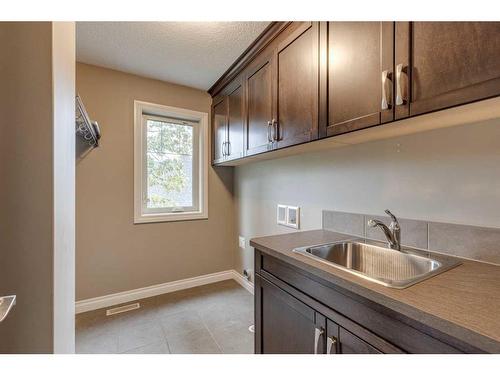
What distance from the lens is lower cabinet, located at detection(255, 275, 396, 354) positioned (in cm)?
81

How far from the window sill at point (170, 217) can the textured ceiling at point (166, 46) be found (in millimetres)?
1449

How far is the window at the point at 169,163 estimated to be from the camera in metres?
2.36

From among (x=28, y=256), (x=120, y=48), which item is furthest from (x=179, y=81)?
(x=28, y=256)

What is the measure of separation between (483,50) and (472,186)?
1.82ft

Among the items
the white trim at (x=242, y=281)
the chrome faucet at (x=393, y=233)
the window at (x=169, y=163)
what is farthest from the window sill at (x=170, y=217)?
the chrome faucet at (x=393, y=233)

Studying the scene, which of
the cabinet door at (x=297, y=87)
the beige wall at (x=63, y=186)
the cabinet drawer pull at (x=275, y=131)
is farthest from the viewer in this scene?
the cabinet drawer pull at (x=275, y=131)

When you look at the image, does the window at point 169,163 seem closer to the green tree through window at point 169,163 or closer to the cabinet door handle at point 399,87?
the green tree through window at point 169,163

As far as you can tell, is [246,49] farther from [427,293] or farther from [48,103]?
[427,293]

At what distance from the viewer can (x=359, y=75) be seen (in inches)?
40.6

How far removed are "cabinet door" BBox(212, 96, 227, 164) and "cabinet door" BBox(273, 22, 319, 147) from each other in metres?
0.90

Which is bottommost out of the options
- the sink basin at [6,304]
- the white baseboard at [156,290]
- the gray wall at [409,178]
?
the white baseboard at [156,290]

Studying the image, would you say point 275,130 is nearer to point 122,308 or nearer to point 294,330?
point 294,330

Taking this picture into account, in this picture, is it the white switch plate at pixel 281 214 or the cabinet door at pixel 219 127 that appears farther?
the cabinet door at pixel 219 127

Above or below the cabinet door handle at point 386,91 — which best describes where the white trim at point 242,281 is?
below
